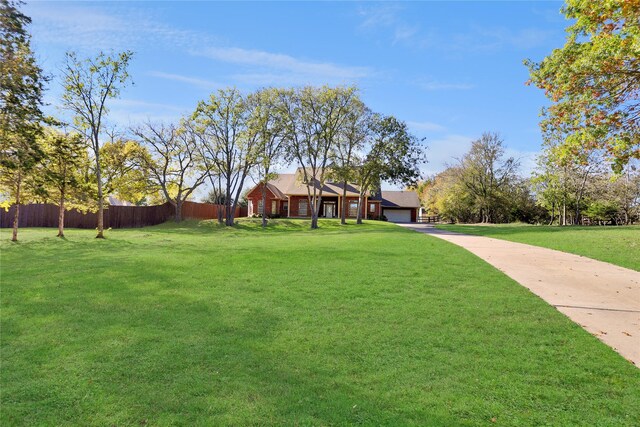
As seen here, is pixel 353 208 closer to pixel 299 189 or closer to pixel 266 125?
pixel 299 189

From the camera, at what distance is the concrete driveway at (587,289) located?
16.5 feet

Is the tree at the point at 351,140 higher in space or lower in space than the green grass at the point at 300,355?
higher

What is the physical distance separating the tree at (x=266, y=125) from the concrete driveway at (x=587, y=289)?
22.1 m

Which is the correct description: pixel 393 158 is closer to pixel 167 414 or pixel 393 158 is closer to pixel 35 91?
pixel 35 91

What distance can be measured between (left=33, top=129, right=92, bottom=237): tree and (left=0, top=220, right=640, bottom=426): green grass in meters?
10.6

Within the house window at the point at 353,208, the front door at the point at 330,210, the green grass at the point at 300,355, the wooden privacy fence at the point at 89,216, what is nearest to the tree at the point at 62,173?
the wooden privacy fence at the point at 89,216

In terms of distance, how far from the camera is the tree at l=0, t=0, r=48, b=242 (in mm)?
12688

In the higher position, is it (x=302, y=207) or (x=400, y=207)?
(x=400, y=207)

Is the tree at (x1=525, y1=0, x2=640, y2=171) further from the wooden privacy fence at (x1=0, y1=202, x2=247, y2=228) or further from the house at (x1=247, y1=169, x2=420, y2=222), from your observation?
the house at (x1=247, y1=169, x2=420, y2=222)

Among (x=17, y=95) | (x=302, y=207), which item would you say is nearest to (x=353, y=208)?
(x=302, y=207)

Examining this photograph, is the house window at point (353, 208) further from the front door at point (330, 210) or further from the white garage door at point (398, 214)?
the white garage door at point (398, 214)

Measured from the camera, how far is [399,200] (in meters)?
53.5

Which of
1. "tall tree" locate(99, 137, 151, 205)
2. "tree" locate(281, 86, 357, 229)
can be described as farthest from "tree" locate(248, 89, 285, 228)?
"tall tree" locate(99, 137, 151, 205)

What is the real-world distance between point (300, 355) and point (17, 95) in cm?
1509
